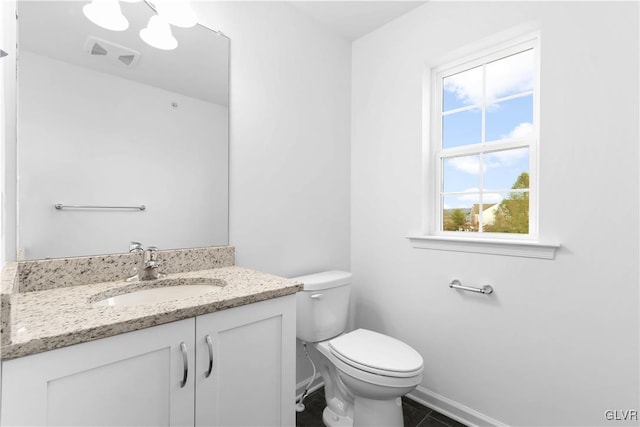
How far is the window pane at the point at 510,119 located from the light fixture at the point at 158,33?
1.74 meters

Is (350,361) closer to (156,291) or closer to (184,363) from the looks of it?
(184,363)

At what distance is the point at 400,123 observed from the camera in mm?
2004

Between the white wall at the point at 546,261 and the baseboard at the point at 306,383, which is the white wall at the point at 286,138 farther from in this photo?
the baseboard at the point at 306,383

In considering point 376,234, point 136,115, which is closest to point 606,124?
point 376,234

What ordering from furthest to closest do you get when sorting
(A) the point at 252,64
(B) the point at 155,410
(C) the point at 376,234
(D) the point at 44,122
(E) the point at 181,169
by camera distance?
(C) the point at 376,234 → (A) the point at 252,64 → (E) the point at 181,169 → (D) the point at 44,122 → (B) the point at 155,410

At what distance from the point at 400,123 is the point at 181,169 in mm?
1355

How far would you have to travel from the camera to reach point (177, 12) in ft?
4.52

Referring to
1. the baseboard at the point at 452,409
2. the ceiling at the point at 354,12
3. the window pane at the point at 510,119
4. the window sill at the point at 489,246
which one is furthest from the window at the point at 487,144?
the baseboard at the point at 452,409

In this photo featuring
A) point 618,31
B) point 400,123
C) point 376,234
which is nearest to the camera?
point 618,31

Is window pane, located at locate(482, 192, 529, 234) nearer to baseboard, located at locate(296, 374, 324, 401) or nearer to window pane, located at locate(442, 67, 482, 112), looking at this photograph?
window pane, located at locate(442, 67, 482, 112)

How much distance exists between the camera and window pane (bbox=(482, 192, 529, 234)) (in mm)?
1627

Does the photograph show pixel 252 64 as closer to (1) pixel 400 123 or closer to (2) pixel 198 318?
(1) pixel 400 123

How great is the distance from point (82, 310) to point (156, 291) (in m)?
0.39

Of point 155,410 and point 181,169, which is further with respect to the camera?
point 181,169
